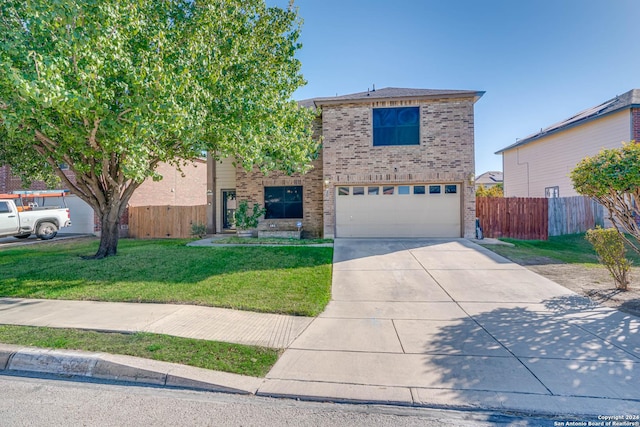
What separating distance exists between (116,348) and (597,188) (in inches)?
332

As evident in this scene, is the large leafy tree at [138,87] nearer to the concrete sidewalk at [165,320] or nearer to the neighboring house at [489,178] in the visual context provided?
A: the concrete sidewalk at [165,320]

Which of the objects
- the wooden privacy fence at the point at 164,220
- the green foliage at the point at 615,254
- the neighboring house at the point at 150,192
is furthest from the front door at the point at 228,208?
the green foliage at the point at 615,254

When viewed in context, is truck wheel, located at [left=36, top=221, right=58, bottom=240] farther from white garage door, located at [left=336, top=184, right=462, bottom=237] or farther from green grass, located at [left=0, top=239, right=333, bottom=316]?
white garage door, located at [left=336, top=184, right=462, bottom=237]

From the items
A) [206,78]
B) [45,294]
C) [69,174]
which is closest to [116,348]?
[45,294]

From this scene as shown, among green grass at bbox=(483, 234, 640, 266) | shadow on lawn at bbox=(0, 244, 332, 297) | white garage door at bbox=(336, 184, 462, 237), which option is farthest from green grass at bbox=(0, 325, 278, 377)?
white garage door at bbox=(336, 184, 462, 237)

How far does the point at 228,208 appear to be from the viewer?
1708cm

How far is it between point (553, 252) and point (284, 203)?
10.6 metres

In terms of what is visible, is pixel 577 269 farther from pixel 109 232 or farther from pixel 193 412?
pixel 109 232

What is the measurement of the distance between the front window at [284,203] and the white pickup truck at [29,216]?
1056 centimetres

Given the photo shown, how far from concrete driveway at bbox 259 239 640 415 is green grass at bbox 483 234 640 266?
2.61m

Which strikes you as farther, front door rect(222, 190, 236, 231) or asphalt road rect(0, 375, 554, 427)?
front door rect(222, 190, 236, 231)

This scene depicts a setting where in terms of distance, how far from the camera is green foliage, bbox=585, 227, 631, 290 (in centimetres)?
706

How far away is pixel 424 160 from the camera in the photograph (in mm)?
13703

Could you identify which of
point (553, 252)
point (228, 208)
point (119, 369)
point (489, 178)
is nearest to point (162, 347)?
point (119, 369)
